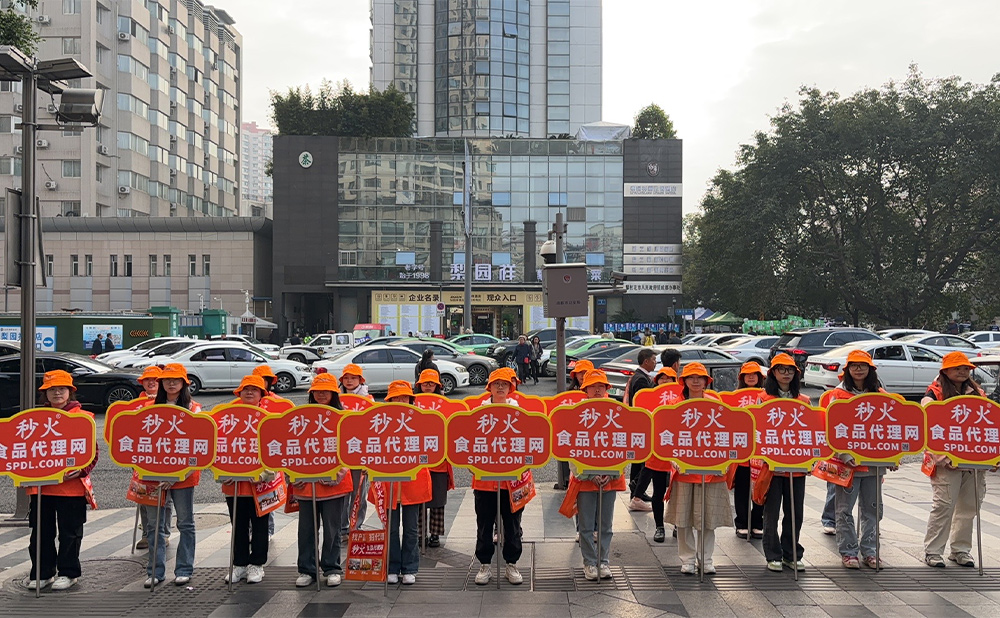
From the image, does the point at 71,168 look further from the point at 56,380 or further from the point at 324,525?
the point at 324,525

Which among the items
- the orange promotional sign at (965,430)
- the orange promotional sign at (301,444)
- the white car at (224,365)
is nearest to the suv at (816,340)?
the white car at (224,365)

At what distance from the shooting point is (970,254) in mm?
41812

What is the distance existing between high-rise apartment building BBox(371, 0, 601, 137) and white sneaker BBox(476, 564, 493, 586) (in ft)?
225

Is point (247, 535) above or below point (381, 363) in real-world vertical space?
below

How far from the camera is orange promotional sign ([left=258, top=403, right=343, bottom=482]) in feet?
20.1

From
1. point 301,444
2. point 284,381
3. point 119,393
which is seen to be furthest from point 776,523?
point 284,381

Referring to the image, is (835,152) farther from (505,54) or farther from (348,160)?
(505,54)

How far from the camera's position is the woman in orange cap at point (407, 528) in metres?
6.32

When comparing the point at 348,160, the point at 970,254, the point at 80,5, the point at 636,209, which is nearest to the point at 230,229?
the point at 348,160

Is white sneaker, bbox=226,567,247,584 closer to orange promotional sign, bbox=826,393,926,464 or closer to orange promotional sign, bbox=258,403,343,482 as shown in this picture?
orange promotional sign, bbox=258,403,343,482

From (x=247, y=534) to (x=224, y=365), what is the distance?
627 inches

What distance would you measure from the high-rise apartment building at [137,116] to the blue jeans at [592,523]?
5953 centimetres

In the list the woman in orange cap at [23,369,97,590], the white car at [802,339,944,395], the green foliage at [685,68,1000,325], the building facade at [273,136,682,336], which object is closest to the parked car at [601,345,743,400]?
the white car at [802,339,944,395]

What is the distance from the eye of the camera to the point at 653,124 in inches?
2557
